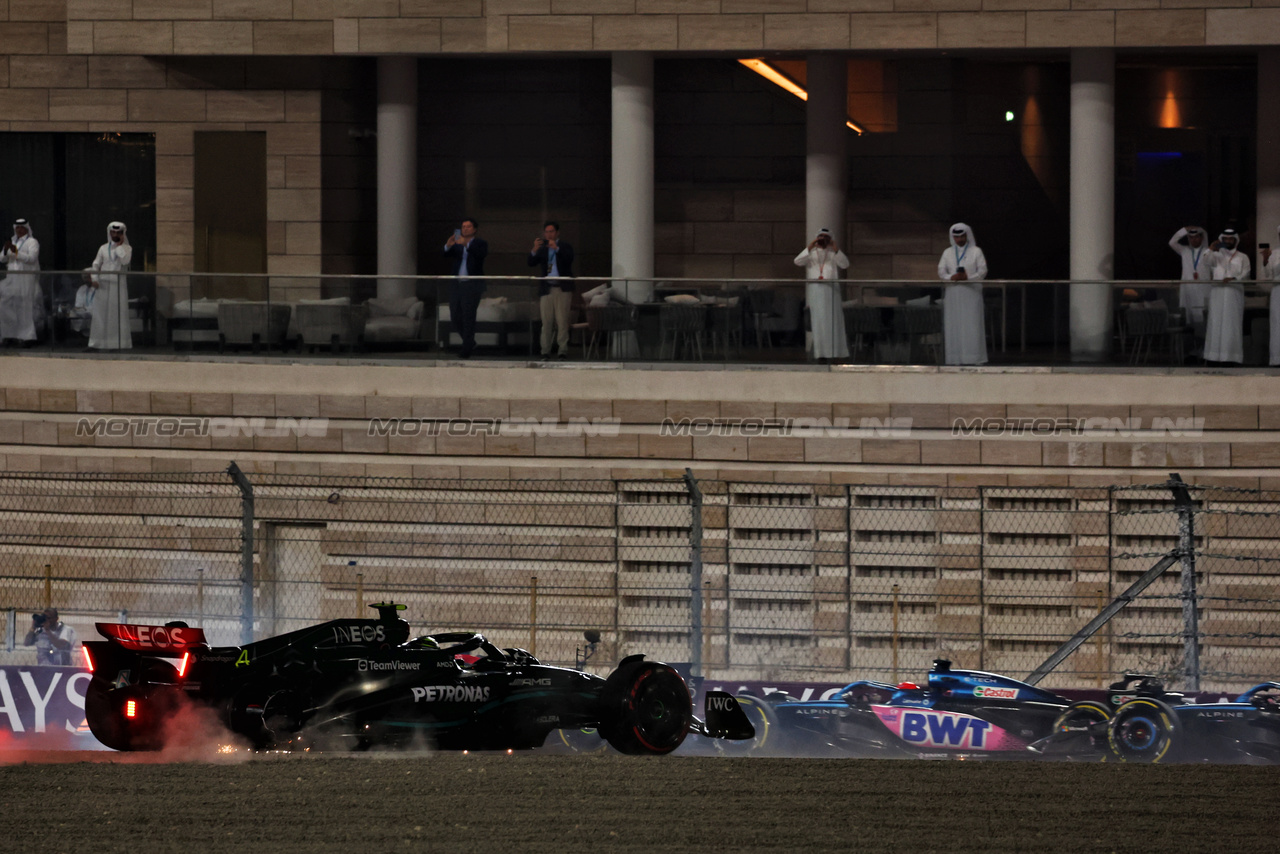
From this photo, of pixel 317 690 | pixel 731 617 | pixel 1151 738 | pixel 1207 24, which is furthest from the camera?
pixel 1207 24

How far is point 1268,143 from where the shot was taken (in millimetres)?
21281

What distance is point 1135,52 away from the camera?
818 inches

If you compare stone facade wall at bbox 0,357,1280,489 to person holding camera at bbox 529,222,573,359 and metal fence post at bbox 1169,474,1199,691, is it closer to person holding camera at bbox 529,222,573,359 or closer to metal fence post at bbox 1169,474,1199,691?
person holding camera at bbox 529,222,573,359

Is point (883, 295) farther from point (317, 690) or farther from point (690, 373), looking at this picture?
point (317, 690)

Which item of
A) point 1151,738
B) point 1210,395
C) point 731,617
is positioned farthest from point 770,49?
point 1151,738

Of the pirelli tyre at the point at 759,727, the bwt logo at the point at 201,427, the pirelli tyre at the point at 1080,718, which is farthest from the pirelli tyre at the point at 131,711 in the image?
the bwt logo at the point at 201,427

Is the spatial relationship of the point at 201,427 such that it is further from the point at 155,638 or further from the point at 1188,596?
the point at 1188,596

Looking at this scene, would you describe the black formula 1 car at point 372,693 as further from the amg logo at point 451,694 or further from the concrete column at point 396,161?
the concrete column at point 396,161

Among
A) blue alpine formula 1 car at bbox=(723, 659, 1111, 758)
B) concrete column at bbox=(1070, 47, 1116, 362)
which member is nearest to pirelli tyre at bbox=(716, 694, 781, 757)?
blue alpine formula 1 car at bbox=(723, 659, 1111, 758)

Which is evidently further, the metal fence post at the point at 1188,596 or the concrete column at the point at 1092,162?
the concrete column at the point at 1092,162

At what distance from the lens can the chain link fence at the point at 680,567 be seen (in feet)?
45.7

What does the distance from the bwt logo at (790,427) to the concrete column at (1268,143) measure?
7547 mm

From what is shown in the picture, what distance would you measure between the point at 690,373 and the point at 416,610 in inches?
140

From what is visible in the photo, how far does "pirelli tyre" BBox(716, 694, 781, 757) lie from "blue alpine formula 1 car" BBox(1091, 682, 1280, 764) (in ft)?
6.80
